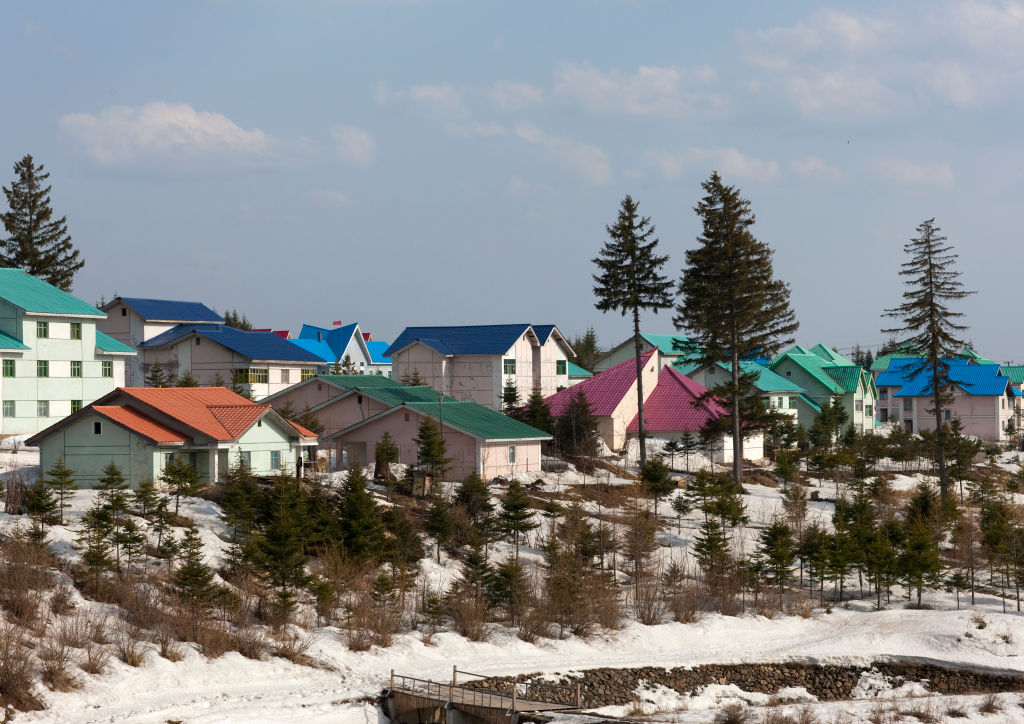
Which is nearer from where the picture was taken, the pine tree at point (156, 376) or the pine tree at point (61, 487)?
the pine tree at point (61, 487)

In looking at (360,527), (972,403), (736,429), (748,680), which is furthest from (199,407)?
(972,403)

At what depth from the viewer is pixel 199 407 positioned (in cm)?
4047

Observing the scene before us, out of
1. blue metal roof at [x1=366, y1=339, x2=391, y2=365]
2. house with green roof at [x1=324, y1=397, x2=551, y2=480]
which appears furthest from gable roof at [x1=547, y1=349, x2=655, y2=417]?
blue metal roof at [x1=366, y1=339, x2=391, y2=365]

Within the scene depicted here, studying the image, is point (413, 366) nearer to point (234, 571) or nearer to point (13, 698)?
point (234, 571)

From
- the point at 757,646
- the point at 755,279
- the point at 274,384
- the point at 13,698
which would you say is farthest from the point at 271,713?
the point at 274,384

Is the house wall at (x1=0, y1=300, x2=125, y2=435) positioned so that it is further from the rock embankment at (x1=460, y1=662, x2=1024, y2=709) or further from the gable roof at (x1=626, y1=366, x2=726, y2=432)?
the rock embankment at (x1=460, y1=662, x2=1024, y2=709)

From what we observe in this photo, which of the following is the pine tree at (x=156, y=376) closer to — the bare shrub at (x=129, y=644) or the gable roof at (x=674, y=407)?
the gable roof at (x=674, y=407)

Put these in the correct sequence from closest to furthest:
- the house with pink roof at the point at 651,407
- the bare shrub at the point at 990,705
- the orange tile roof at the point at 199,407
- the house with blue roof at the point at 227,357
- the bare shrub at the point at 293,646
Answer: the bare shrub at the point at 293,646
the bare shrub at the point at 990,705
the orange tile roof at the point at 199,407
the house with pink roof at the point at 651,407
the house with blue roof at the point at 227,357

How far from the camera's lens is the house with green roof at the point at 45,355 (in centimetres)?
4916

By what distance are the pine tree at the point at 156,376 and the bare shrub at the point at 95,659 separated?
40.1m

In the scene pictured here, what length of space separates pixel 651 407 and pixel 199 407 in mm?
31620

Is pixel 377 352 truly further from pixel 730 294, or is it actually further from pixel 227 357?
pixel 730 294

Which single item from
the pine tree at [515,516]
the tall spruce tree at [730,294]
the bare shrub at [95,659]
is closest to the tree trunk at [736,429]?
the tall spruce tree at [730,294]

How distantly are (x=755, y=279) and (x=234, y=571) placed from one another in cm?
3335
